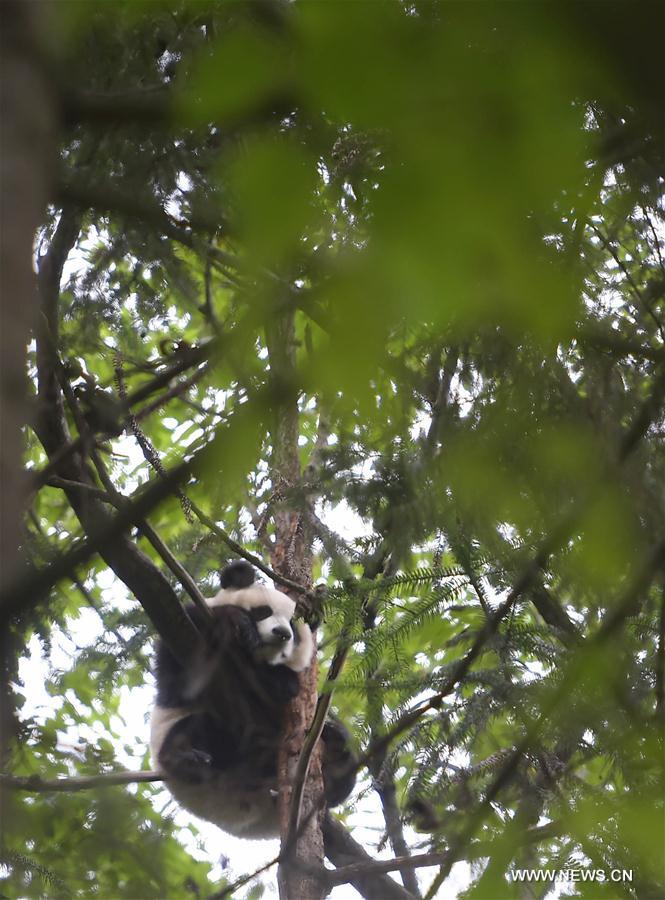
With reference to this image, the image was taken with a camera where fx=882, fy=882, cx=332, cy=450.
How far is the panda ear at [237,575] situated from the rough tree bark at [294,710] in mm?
Result: 535

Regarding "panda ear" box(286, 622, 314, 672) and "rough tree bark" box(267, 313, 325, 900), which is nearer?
"rough tree bark" box(267, 313, 325, 900)

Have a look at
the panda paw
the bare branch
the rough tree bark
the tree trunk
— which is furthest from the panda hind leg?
the tree trunk

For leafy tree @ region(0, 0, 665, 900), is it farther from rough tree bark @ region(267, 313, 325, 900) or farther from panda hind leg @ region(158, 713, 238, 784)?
panda hind leg @ region(158, 713, 238, 784)

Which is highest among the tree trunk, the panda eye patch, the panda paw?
the panda eye patch

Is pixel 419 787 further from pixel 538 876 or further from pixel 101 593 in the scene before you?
pixel 101 593

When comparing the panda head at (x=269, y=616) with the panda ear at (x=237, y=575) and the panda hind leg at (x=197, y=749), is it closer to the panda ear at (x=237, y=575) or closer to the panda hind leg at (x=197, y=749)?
the panda ear at (x=237, y=575)

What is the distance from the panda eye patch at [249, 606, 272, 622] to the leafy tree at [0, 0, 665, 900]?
0.43 metres

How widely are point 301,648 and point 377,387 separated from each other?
4376 millimetres

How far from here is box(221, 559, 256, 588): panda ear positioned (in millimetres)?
6035

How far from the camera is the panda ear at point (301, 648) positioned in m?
5.61

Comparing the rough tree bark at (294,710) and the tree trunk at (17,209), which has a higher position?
the rough tree bark at (294,710)

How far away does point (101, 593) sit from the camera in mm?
7152

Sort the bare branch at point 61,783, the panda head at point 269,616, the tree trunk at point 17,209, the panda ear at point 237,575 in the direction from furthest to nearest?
the panda ear at point 237,575 < the panda head at point 269,616 < the bare branch at point 61,783 < the tree trunk at point 17,209

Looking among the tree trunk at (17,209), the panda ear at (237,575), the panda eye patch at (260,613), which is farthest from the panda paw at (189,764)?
the tree trunk at (17,209)
